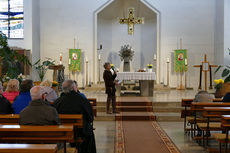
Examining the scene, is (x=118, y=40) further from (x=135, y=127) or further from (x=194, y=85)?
(x=135, y=127)

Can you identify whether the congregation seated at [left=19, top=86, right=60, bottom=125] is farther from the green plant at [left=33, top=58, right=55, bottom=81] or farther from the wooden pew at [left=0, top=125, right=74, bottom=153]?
the green plant at [left=33, top=58, right=55, bottom=81]

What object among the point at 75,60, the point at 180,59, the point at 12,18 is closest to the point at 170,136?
the point at 180,59

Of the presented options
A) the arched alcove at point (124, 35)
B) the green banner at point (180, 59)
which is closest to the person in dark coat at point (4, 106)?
the green banner at point (180, 59)

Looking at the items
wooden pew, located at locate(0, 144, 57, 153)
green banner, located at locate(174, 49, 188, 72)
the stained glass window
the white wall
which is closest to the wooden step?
wooden pew, located at locate(0, 144, 57, 153)

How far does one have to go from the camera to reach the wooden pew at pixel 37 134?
11.1 ft

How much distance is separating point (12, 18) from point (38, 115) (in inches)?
482

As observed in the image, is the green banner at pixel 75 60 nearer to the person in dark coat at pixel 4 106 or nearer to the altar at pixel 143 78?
the altar at pixel 143 78

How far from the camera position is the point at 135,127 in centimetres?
735

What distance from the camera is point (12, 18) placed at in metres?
14.9

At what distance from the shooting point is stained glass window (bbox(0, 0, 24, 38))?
14812mm

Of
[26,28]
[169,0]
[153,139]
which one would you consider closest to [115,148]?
[153,139]

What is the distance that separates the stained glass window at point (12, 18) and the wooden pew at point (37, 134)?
11.9 metres

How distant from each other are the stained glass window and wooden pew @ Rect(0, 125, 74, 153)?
11888 millimetres

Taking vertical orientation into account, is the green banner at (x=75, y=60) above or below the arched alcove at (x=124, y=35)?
below
